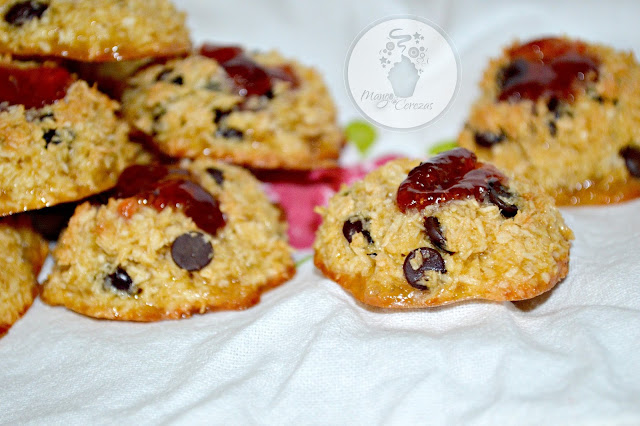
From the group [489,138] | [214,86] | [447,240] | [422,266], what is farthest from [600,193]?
[214,86]

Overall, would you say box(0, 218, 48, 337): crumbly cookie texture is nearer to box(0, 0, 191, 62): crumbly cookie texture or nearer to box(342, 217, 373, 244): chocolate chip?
box(0, 0, 191, 62): crumbly cookie texture

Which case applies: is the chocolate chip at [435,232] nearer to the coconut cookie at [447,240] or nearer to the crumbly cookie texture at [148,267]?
the coconut cookie at [447,240]

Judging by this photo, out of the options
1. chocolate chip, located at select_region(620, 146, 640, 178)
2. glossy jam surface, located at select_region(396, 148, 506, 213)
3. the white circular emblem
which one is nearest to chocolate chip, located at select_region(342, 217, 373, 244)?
glossy jam surface, located at select_region(396, 148, 506, 213)

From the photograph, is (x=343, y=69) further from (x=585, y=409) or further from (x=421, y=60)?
(x=585, y=409)

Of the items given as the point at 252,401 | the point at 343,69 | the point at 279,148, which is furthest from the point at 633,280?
the point at 343,69

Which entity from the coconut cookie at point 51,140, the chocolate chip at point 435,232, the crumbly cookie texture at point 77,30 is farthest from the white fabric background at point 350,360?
the crumbly cookie texture at point 77,30

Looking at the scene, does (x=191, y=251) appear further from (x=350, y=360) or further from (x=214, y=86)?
(x=214, y=86)
